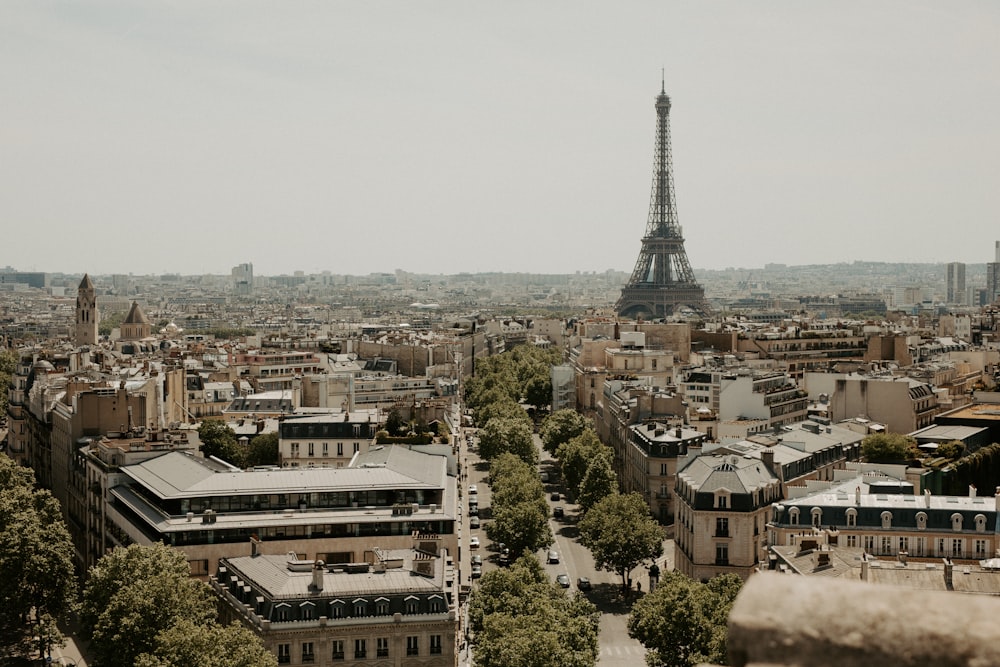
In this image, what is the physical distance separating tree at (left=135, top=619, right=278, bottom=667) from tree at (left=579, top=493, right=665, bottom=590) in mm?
26106

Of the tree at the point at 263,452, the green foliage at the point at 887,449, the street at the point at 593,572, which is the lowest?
the street at the point at 593,572

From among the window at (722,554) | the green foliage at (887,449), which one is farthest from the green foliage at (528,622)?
the green foliage at (887,449)

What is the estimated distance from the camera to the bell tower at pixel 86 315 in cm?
16225

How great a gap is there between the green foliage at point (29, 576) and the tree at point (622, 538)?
84.3 ft

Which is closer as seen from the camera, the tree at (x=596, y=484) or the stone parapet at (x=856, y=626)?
the stone parapet at (x=856, y=626)

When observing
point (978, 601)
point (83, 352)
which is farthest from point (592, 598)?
point (83, 352)

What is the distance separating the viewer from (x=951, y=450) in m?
69.9

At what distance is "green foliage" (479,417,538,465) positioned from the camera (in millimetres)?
92812

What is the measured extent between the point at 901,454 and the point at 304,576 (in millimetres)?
41547

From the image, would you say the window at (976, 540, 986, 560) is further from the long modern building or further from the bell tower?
the bell tower

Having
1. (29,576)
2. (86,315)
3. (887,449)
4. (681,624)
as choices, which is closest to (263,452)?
(29,576)

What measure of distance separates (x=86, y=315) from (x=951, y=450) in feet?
405

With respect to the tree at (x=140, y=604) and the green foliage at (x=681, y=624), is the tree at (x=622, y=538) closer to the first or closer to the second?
the green foliage at (x=681, y=624)

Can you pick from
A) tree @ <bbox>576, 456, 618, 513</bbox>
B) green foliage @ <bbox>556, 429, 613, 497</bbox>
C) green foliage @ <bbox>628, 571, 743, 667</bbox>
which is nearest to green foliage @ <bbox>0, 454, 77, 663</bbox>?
green foliage @ <bbox>628, 571, 743, 667</bbox>
